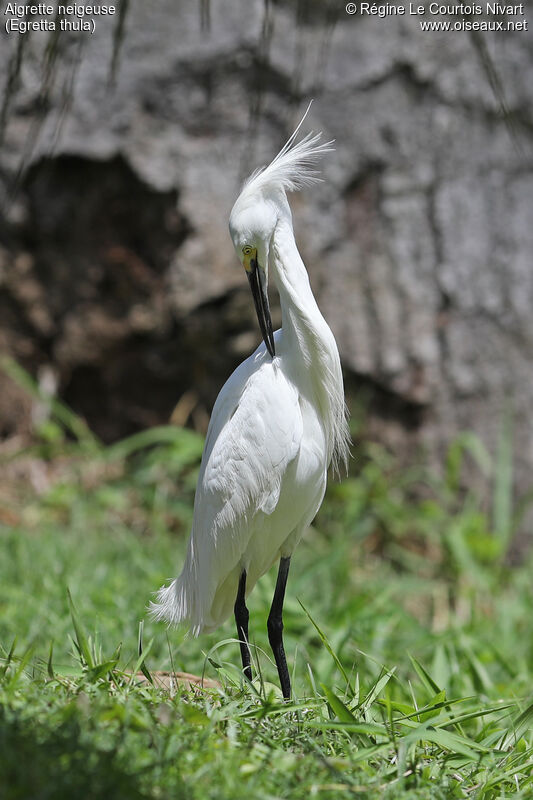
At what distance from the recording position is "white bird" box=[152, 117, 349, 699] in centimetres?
217

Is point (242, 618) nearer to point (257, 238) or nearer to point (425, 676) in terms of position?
point (425, 676)

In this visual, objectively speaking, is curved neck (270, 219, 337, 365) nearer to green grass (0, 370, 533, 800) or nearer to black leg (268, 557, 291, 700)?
black leg (268, 557, 291, 700)

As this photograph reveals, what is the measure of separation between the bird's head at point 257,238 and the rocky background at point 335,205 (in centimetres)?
277

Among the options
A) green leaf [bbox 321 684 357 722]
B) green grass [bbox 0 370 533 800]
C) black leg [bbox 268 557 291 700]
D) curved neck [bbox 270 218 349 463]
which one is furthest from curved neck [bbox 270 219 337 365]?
green leaf [bbox 321 684 357 722]

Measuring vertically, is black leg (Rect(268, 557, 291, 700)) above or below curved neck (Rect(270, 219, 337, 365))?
below

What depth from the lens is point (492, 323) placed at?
500 centimetres

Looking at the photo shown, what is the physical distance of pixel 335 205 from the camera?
4.99m

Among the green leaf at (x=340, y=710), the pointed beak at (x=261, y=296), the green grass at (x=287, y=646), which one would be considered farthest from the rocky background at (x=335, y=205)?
the green leaf at (x=340, y=710)

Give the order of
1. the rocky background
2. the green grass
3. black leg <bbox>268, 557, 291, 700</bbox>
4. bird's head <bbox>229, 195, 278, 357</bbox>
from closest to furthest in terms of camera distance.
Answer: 1. the green grass
2. bird's head <bbox>229, 195, 278, 357</bbox>
3. black leg <bbox>268, 557, 291, 700</bbox>
4. the rocky background

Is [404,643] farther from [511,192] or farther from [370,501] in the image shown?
[511,192]

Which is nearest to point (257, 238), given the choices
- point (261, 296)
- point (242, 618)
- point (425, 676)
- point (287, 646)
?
point (261, 296)

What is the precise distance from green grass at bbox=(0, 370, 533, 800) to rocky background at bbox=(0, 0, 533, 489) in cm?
54

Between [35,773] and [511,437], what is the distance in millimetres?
4142

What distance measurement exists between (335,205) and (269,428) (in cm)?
315
